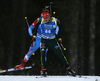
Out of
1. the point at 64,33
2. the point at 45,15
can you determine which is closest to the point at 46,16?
the point at 45,15

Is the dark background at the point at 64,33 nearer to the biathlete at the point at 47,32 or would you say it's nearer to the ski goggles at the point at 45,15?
the ski goggles at the point at 45,15

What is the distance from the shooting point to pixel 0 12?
1925 centimetres

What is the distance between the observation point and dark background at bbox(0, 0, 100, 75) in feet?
45.0

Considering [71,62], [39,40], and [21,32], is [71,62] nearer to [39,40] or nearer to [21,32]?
[21,32]

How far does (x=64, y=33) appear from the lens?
693 inches

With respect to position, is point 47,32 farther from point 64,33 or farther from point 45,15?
point 64,33

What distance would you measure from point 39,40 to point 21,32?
725 cm

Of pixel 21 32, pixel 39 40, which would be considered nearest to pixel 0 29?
pixel 21 32

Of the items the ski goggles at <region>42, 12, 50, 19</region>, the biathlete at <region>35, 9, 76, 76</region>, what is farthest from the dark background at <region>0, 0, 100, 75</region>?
the biathlete at <region>35, 9, 76, 76</region>

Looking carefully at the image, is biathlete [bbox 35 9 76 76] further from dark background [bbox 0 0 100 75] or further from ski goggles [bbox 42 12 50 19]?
dark background [bbox 0 0 100 75]

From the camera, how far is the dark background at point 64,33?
13711 mm

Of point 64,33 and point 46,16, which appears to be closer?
point 46,16

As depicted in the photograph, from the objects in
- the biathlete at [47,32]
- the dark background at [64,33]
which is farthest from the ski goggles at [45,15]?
the dark background at [64,33]

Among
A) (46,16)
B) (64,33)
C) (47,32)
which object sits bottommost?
(64,33)
